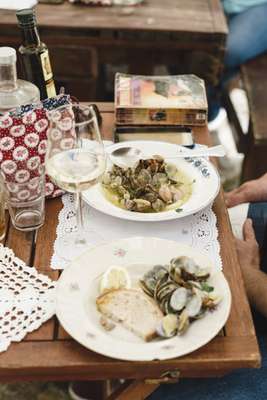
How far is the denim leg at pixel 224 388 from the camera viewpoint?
105cm

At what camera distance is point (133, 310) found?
34.9 inches

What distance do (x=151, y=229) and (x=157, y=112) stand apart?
40 cm

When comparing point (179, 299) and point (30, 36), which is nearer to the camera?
point (179, 299)

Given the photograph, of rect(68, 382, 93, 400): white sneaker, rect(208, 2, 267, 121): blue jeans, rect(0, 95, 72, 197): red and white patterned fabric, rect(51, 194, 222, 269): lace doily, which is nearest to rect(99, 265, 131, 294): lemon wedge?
rect(51, 194, 222, 269): lace doily

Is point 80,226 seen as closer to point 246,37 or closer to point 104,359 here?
point 104,359

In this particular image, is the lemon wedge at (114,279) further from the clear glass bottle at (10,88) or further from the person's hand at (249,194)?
the person's hand at (249,194)

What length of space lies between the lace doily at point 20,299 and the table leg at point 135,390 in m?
0.18

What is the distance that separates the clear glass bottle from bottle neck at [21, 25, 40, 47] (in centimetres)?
4

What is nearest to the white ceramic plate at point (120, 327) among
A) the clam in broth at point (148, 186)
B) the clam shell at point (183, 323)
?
the clam shell at point (183, 323)

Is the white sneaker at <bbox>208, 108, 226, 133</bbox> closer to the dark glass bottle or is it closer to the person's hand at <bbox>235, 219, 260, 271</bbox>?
the person's hand at <bbox>235, 219, 260, 271</bbox>

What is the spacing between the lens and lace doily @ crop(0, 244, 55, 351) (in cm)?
88

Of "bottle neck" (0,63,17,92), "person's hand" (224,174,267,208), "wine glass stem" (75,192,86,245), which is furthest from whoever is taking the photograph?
"person's hand" (224,174,267,208)

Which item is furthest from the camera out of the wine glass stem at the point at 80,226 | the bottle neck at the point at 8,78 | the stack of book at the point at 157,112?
the stack of book at the point at 157,112

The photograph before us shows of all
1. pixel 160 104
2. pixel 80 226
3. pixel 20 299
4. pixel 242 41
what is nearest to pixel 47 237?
pixel 80 226
